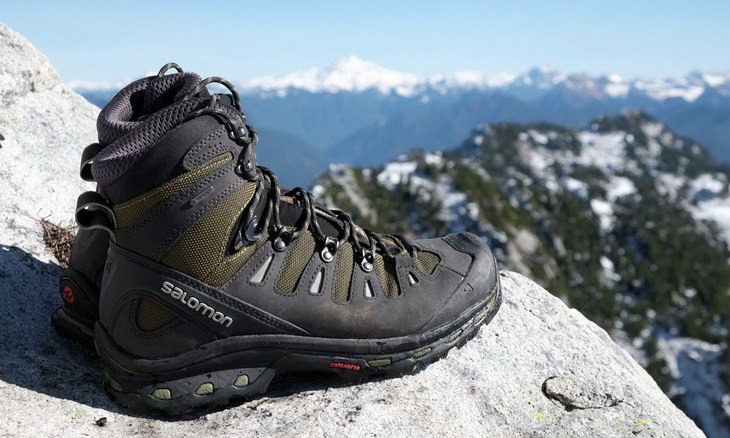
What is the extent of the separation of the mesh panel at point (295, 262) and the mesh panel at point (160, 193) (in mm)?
717

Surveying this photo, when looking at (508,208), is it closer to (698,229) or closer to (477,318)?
(698,229)

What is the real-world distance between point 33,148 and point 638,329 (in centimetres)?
8380

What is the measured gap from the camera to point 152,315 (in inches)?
126

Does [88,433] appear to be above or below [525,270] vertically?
above

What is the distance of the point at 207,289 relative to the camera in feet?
10.4

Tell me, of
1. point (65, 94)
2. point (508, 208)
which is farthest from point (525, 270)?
point (65, 94)

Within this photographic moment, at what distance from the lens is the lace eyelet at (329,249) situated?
11.5 feet

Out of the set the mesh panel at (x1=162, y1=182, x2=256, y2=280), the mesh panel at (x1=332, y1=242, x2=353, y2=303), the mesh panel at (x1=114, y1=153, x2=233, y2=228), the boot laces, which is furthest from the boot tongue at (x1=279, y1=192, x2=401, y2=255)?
the mesh panel at (x1=114, y1=153, x2=233, y2=228)

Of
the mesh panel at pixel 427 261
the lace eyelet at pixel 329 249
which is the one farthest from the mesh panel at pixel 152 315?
the mesh panel at pixel 427 261

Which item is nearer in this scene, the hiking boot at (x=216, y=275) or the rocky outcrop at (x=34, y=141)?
the hiking boot at (x=216, y=275)

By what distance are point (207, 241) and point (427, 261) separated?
162 cm

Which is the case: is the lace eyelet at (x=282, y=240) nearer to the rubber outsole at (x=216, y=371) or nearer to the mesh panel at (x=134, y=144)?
the rubber outsole at (x=216, y=371)

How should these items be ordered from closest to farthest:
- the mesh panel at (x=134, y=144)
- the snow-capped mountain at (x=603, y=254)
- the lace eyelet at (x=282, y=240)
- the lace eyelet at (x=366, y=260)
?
the mesh panel at (x=134, y=144), the lace eyelet at (x=282, y=240), the lace eyelet at (x=366, y=260), the snow-capped mountain at (x=603, y=254)

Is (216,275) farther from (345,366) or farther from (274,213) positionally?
(345,366)
